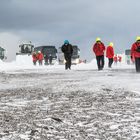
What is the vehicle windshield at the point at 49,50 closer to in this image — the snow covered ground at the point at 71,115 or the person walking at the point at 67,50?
the person walking at the point at 67,50

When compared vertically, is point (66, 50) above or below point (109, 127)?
above

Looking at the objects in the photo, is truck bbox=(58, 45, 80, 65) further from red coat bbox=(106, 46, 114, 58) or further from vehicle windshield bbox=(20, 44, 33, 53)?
red coat bbox=(106, 46, 114, 58)

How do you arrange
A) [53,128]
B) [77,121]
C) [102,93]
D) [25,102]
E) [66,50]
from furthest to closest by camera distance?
[66,50] < [102,93] < [25,102] < [77,121] < [53,128]

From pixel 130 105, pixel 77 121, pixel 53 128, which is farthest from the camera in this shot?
pixel 130 105

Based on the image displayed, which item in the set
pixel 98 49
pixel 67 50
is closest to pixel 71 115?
pixel 98 49

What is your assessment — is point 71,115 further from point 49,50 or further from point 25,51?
point 25,51

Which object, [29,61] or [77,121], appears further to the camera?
[29,61]

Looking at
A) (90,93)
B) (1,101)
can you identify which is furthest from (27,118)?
(90,93)

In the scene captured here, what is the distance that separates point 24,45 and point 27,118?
59981 millimetres

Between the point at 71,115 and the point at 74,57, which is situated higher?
the point at 74,57

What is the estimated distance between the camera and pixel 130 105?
241 inches

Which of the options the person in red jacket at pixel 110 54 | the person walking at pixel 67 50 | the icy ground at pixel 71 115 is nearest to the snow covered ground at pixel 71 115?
the icy ground at pixel 71 115

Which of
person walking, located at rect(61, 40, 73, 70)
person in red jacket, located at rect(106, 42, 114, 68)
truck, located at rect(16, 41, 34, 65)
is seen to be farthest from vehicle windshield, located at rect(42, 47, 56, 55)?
person walking, located at rect(61, 40, 73, 70)

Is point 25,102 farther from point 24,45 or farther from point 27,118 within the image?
point 24,45
